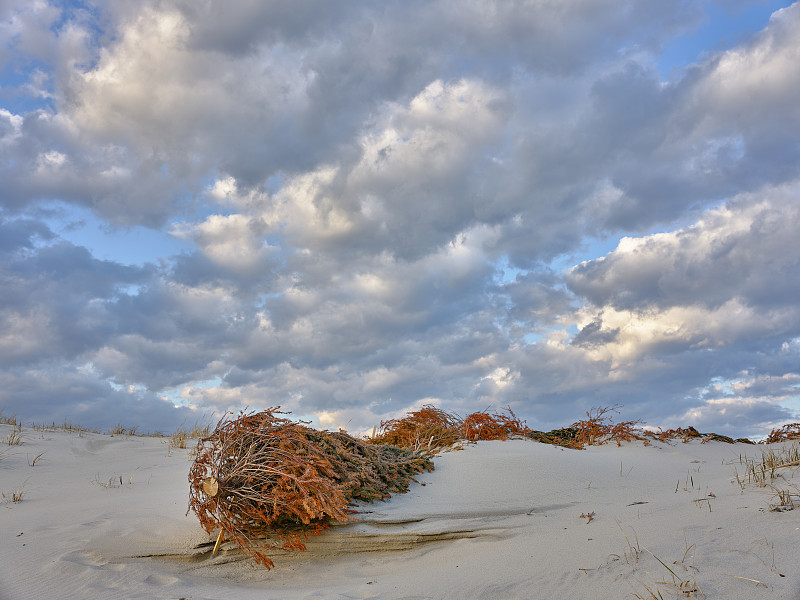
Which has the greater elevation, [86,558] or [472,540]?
[472,540]

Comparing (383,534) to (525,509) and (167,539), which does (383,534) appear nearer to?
(525,509)

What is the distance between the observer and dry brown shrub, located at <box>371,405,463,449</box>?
8.59 m

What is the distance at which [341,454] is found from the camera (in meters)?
5.89

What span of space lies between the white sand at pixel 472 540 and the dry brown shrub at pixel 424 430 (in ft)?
2.96

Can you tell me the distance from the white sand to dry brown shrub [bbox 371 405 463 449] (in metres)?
0.90

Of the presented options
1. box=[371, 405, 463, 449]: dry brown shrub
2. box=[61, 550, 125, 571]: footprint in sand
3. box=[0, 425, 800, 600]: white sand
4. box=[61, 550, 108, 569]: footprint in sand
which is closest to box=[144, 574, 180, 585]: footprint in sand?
box=[0, 425, 800, 600]: white sand

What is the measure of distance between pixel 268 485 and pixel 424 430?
4.29m

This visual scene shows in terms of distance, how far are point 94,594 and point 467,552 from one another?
305cm

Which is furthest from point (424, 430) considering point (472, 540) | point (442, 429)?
point (472, 540)

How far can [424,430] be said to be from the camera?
9078 mm

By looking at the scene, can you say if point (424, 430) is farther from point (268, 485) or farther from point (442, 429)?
point (268, 485)

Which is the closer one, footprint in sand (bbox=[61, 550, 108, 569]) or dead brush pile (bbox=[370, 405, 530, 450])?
footprint in sand (bbox=[61, 550, 108, 569])

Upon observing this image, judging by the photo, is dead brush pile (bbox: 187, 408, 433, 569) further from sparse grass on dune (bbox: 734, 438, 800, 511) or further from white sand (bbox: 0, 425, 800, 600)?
sparse grass on dune (bbox: 734, 438, 800, 511)

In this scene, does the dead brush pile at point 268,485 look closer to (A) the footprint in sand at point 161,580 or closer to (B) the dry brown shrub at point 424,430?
(A) the footprint in sand at point 161,580
